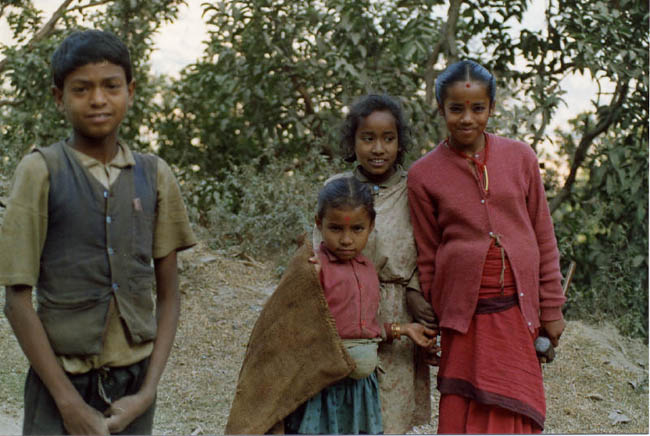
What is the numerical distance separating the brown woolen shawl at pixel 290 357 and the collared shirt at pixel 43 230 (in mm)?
606

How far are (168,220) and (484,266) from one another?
40.5 inches

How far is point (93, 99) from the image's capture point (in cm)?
164

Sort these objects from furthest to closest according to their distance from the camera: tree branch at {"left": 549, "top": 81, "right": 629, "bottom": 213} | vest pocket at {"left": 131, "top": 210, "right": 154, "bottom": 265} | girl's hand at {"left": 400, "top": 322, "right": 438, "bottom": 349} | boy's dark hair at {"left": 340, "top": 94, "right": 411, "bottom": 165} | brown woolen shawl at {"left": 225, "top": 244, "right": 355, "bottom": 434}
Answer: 1. tree branch at {"left": 549, "top": 81, "right": 629, "bottom": 213}
2. boy's dark hair at {"left": 340, "top": 94, "right": 411, "bottom": 165}
3. girl's hand at {"left": 400, "top": 322, "right": 438, "bottom": 349}
4. brown woolen shawl at {"left": 225, "top": 244, "right": 355, "bottom": 434}
5. vest pocket at {"left": 131, "top": 210, "right": 154, "bottom": 265}

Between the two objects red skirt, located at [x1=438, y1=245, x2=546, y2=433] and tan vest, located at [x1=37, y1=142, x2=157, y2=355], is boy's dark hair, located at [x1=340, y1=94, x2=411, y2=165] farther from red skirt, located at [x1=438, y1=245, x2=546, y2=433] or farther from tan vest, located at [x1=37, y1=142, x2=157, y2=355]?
tan vest, located at [x1=37, y1=142, x2=157, y2=355]

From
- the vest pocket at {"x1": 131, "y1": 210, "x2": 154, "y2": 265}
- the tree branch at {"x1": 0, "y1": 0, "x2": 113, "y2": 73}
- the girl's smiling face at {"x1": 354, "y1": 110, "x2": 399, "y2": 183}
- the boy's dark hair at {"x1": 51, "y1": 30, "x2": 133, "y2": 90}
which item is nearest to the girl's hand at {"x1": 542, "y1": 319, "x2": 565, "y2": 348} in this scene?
the girl's smiling face at {"x1": 354, "y1": 110, "x2": 399, "y2": 183}

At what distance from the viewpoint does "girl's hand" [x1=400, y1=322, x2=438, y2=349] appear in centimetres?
232

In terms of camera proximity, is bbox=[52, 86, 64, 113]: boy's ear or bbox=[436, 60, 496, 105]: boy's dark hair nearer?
bbox=[52, 86, 64, 113]: boy's ear

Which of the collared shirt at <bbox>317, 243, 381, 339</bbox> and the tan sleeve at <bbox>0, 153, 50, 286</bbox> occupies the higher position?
the tan sleeve at <bbox>0, 153, 50, 286</bbox>

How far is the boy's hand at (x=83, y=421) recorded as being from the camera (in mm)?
1561

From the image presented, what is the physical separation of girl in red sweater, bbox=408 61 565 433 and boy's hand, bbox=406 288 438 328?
3 centimetres

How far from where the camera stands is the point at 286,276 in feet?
7.58

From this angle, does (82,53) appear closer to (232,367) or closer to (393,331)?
(393,331)

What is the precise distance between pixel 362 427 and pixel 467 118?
40.1 inches

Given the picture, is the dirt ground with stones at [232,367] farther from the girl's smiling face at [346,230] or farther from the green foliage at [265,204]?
the girl's smiling face at [346,230]
